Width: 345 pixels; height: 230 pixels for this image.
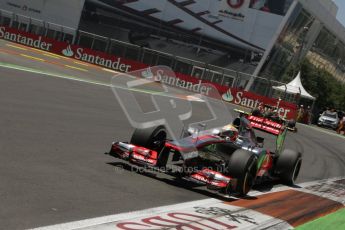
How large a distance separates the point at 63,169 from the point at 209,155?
2.46 meters

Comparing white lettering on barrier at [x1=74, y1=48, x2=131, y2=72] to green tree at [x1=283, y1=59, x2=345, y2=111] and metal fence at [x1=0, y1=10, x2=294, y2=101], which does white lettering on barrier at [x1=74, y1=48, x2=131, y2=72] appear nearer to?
metal fence at [x1=0, y1=10, x2=294, y2=101]

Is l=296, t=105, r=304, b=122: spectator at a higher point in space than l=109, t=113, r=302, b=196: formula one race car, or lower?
higher

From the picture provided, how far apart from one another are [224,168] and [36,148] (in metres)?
2.85

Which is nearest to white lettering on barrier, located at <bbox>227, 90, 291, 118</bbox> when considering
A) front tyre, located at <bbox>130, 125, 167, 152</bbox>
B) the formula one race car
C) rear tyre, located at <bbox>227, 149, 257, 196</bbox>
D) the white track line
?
the formula one race car

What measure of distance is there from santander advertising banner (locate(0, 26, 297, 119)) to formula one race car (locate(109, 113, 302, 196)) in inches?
970

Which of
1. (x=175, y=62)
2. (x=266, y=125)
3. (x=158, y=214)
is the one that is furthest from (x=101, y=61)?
(x=158, y=214)

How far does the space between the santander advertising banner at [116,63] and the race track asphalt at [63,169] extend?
1979 centimetres

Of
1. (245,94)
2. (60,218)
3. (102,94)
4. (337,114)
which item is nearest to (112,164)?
(60,218)

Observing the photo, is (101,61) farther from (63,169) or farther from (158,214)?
(158,214)

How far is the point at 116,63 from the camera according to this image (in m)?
38.8

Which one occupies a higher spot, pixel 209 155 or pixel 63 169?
pixel 209 155

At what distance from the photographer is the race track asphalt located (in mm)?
5891

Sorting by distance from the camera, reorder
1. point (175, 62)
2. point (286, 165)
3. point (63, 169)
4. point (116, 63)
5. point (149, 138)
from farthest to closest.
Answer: point (175, 62), point (116, 63), point (286, 165), point (149, 138), point (63, 169)

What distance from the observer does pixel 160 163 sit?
28.0 ft
